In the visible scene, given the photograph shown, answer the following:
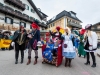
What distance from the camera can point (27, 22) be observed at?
27281mm

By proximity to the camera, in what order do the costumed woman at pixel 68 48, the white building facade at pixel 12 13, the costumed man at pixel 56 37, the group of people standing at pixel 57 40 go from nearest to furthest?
the costumed woman at pixel 68 48
the group of people standing at pixel 57 40
the costumed man at pixel 56 37
the white building facade at pixel 12 13

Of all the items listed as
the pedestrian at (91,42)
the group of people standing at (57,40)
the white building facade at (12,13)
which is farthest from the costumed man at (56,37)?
the white building facade at (12,13)

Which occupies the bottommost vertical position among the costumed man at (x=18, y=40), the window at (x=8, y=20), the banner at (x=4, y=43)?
the banner at (x=4, y=43)

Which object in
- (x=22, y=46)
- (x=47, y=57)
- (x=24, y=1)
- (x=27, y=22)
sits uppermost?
(x=24, y=1)

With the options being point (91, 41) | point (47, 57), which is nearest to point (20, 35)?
point (47, 57)

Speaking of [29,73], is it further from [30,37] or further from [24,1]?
[24,1]

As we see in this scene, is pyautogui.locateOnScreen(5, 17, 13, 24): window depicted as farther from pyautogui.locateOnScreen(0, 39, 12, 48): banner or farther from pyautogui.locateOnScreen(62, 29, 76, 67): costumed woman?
pyautogui.locateOnScreen(62, 29, 76, 67): costumed woman

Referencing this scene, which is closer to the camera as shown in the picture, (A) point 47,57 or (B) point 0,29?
(A) point 47,57

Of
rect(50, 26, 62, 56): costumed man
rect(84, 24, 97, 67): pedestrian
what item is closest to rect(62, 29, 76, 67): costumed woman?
rect(50, 26, 62, 56): costumed man

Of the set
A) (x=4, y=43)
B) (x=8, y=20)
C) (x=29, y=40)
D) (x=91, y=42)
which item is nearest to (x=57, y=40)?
(x=29, y=40)

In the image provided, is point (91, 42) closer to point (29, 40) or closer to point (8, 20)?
point (29, 40)

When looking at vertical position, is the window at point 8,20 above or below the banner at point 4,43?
above

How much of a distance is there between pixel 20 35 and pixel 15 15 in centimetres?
1760

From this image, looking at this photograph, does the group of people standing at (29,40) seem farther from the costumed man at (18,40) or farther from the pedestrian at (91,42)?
the pedestrian at (91,42)
